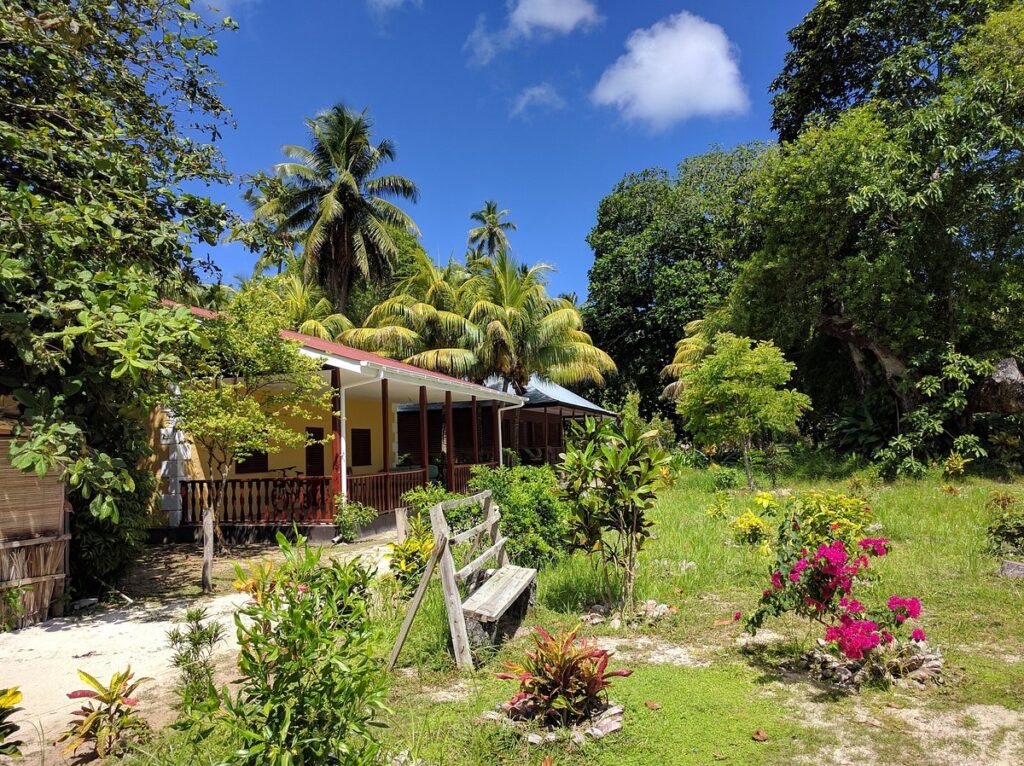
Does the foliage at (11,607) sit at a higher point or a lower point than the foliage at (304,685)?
lower

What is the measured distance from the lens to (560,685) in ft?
12.2

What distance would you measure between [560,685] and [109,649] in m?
4.58

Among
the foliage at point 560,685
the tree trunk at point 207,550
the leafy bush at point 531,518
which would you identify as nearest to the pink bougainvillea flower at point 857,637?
the foliage at point 560,685

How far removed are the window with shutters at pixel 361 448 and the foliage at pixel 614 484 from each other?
1159 centimetres

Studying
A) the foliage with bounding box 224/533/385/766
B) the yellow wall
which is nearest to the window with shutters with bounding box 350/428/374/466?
the yellow wall

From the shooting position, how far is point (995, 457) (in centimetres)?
1603

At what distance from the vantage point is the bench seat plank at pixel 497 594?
→ 4789 millimetres

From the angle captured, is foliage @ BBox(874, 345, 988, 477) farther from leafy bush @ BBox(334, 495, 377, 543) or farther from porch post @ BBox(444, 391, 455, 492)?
leafy bush @ BBox(334, 495, 377, 543)

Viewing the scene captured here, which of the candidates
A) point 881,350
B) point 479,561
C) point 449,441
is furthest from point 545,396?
point 479,561

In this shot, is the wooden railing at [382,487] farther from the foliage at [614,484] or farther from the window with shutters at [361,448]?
the foliage at [614,484]

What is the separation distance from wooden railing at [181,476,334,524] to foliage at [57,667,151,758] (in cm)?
760

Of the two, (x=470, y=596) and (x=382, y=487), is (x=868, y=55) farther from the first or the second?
(x=470, y=596)

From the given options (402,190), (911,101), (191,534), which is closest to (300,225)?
(402,190)

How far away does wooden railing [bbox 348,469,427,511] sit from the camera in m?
12.1
